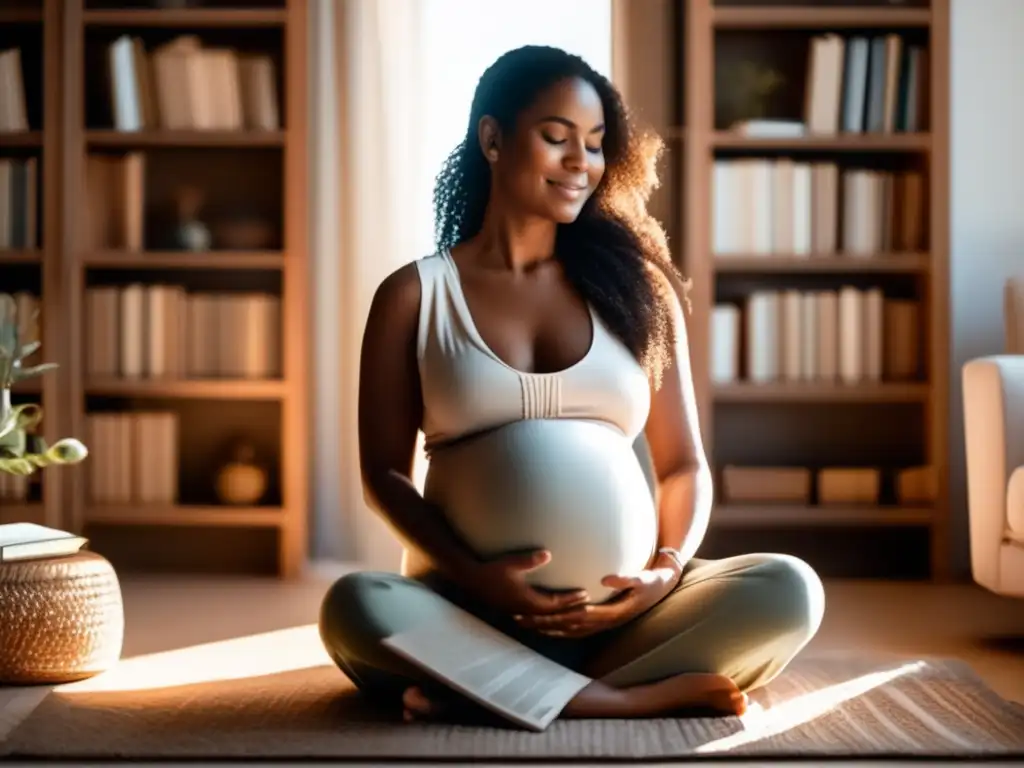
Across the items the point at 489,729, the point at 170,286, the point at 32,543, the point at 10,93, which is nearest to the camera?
the point at 489,729

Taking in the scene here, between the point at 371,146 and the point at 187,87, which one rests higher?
the point at 187,87

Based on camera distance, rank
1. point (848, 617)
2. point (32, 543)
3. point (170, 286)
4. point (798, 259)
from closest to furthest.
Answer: point (32, 543) < point (848, 617) < point (798, 259) < point (170, 286)

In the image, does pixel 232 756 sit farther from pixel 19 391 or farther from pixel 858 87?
pixel 858 87

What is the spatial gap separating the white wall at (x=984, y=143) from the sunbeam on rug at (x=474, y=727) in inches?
67.2

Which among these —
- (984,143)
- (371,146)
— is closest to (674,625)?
(371,146)

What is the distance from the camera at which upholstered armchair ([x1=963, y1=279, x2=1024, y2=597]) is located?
267cm

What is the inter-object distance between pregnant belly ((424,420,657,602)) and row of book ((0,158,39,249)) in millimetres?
2218

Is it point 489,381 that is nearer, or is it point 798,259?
point 489,381

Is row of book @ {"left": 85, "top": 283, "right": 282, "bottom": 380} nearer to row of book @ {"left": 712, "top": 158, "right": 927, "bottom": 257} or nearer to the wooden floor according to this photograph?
the wooden floor

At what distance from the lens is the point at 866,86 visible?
12.0 ft

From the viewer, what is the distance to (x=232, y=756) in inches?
69.7

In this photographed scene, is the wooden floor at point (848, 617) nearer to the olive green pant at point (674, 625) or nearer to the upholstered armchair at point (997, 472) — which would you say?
the upholstered armchair at point (997, 472)

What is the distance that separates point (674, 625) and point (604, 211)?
649 mm

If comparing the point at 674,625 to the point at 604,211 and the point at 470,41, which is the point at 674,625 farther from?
the point at 470,41
